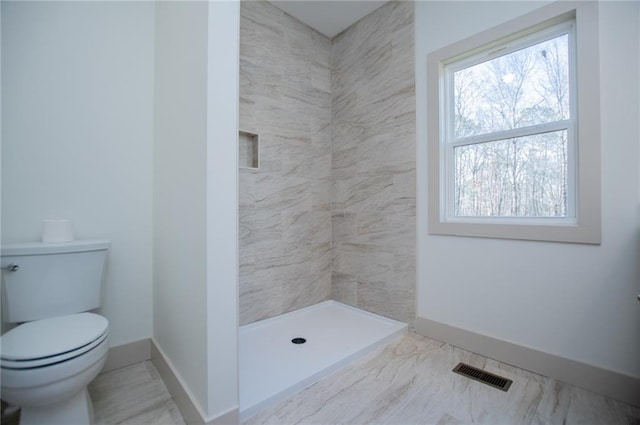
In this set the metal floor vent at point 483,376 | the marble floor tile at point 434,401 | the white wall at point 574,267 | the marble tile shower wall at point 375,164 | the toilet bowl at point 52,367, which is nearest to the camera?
the toilet bowl at point 52,367

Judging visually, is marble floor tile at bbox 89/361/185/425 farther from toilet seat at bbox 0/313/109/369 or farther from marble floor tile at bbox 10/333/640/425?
toilet seat at bbox 0/313/109/369

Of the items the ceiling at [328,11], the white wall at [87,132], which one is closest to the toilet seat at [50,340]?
the white wall at [87,132]

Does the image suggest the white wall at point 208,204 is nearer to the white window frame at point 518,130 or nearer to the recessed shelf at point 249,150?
the recessed shelf at point 249,150

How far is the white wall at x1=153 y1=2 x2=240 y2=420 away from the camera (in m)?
1.17

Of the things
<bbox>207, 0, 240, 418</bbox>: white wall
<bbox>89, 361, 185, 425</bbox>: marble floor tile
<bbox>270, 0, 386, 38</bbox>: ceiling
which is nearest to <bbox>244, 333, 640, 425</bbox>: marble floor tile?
<bbox>207, 0, 240, 418</bbox>: white wall

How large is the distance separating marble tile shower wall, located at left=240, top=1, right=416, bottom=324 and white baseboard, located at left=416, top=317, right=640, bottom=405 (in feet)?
1.14

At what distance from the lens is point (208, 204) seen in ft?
3.80

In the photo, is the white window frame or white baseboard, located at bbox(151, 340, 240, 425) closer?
white baseboard, located at bbox(151, 340, 240, 425)

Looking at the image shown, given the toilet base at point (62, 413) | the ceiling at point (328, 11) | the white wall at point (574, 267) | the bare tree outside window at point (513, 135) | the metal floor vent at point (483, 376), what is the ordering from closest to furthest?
1. the toilet base at point (62, 413)
2. the white wall at point (574, 267)
3. the metal floor vent at point (483, 376)
4. the bare tree outside window at point (513, 135)
5. the ceiling at point (328, 11)

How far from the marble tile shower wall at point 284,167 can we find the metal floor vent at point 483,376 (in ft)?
4.50

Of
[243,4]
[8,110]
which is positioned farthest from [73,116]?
[243,4]

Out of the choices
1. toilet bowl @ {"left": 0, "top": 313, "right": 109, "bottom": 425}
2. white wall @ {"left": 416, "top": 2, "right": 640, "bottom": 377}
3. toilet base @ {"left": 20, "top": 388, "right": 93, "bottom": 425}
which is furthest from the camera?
white wall @ {"left": 416, "top": 2, "right": 640, "bottom": 377}

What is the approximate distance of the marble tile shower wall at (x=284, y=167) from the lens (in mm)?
2314

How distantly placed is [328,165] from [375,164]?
55 centimetres
